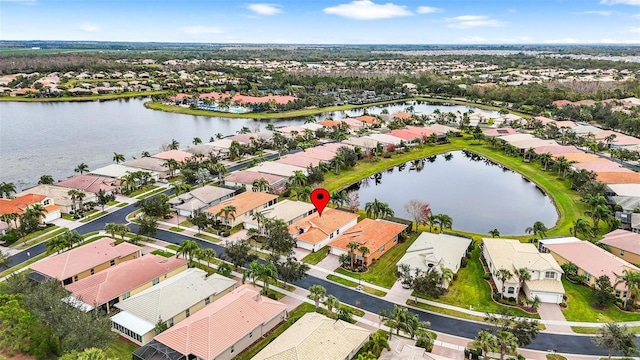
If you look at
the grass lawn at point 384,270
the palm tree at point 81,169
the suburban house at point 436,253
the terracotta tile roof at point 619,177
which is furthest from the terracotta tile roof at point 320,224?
the palm tree at point 81,169

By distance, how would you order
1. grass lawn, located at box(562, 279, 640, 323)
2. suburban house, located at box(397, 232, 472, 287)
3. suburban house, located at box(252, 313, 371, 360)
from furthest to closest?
suburban house, located at box(397, 232, 472, 287)
grass lawn, located at box(562, 279, 640, 323)
suburban house, located at box(252, 313, 371, 360)

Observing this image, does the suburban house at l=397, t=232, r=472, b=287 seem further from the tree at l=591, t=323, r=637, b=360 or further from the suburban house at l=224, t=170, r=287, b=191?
the suburban house at l=224, t=170, r=287, b=191

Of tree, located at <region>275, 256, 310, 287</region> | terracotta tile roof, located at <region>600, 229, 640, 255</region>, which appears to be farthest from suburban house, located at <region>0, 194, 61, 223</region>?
terracotta tile roof, located at <region>600, 229, 640, 255</region>

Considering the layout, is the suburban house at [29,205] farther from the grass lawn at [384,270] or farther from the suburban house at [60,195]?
the grass lawn at [384,270]

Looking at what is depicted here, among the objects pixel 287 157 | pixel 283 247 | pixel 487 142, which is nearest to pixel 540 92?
pixel 487 142

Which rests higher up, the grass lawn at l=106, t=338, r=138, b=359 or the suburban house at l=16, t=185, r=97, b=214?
the suburban house at l=16, t=185, r=97, b=214

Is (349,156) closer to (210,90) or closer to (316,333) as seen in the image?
(316,333)
